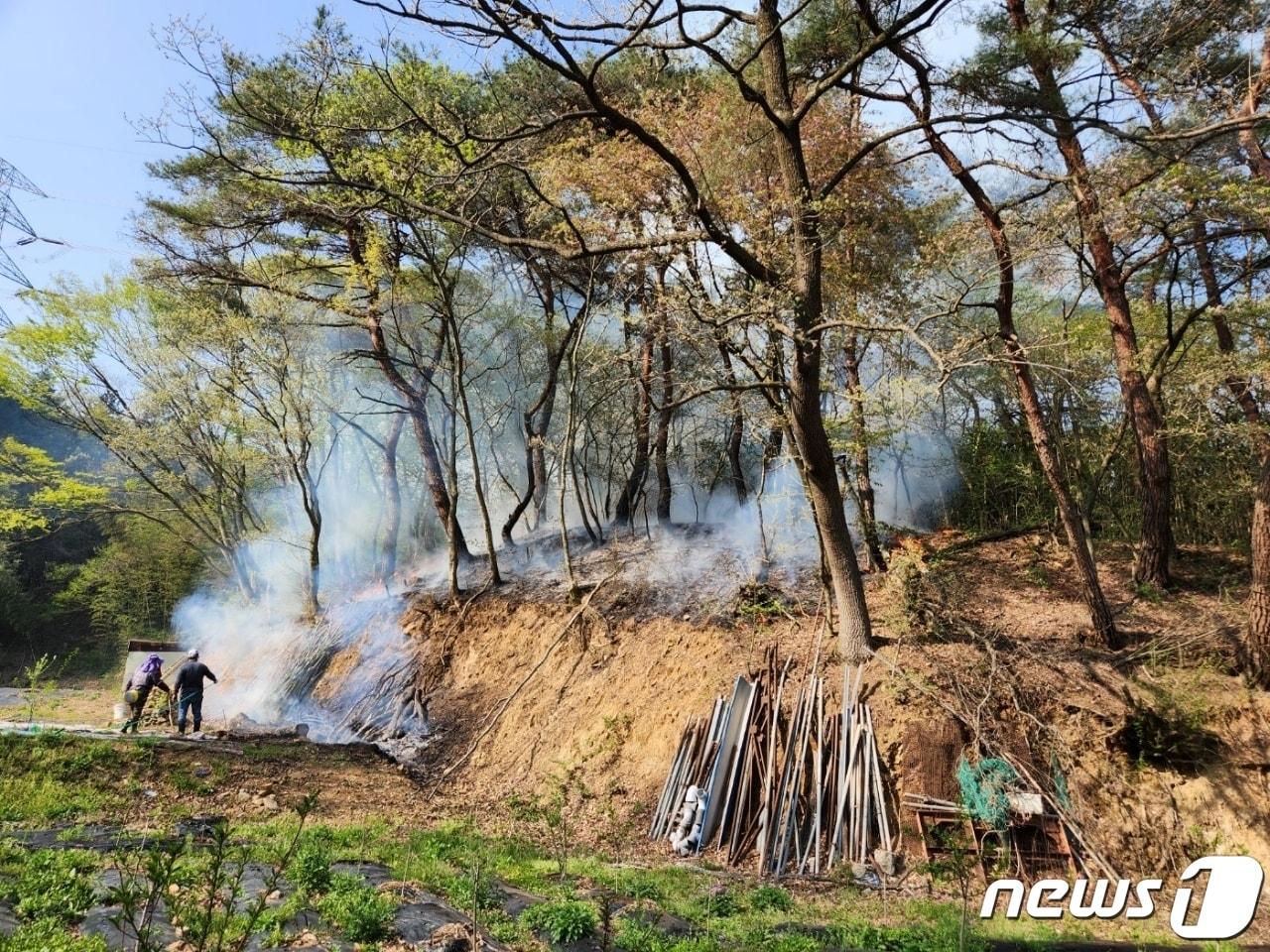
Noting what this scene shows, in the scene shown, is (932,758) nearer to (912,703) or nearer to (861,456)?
(912,703)

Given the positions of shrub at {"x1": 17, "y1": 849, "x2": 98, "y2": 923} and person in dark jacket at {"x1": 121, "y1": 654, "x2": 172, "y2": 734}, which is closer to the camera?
shrub at {"x1": 17, "y1": 849, "x2": 98, "y2": 923}

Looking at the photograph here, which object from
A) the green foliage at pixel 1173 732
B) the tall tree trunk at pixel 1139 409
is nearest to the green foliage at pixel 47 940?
the green foliage at pixel 1173 732

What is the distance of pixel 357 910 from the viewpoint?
156 inches

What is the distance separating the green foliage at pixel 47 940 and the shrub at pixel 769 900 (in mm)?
4244

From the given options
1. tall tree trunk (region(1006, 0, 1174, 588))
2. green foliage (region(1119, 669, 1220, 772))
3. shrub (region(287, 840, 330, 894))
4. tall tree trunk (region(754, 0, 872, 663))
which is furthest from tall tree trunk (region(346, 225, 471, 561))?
tall tree trunk (region(1006, 0, 1174, 588))

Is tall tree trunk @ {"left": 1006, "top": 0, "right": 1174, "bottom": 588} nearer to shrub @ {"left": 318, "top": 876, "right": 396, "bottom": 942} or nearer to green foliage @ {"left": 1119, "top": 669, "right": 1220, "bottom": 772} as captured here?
green foliage @ {"left": 1119, "top": 669, "right": 1220, "bottom": 772}

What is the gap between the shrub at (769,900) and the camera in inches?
203

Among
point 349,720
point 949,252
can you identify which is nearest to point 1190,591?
point 949,252

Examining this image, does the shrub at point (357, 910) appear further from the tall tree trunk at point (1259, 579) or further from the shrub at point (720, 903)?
the tall tree trunk at point (1259, 579)

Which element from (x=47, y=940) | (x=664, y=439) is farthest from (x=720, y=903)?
(x=664, y=439)

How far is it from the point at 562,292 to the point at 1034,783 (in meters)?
14.4

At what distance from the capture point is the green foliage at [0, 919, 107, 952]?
130 inches

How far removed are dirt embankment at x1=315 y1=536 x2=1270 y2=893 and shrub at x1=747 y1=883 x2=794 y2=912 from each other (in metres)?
2.01

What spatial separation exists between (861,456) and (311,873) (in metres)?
7.95
